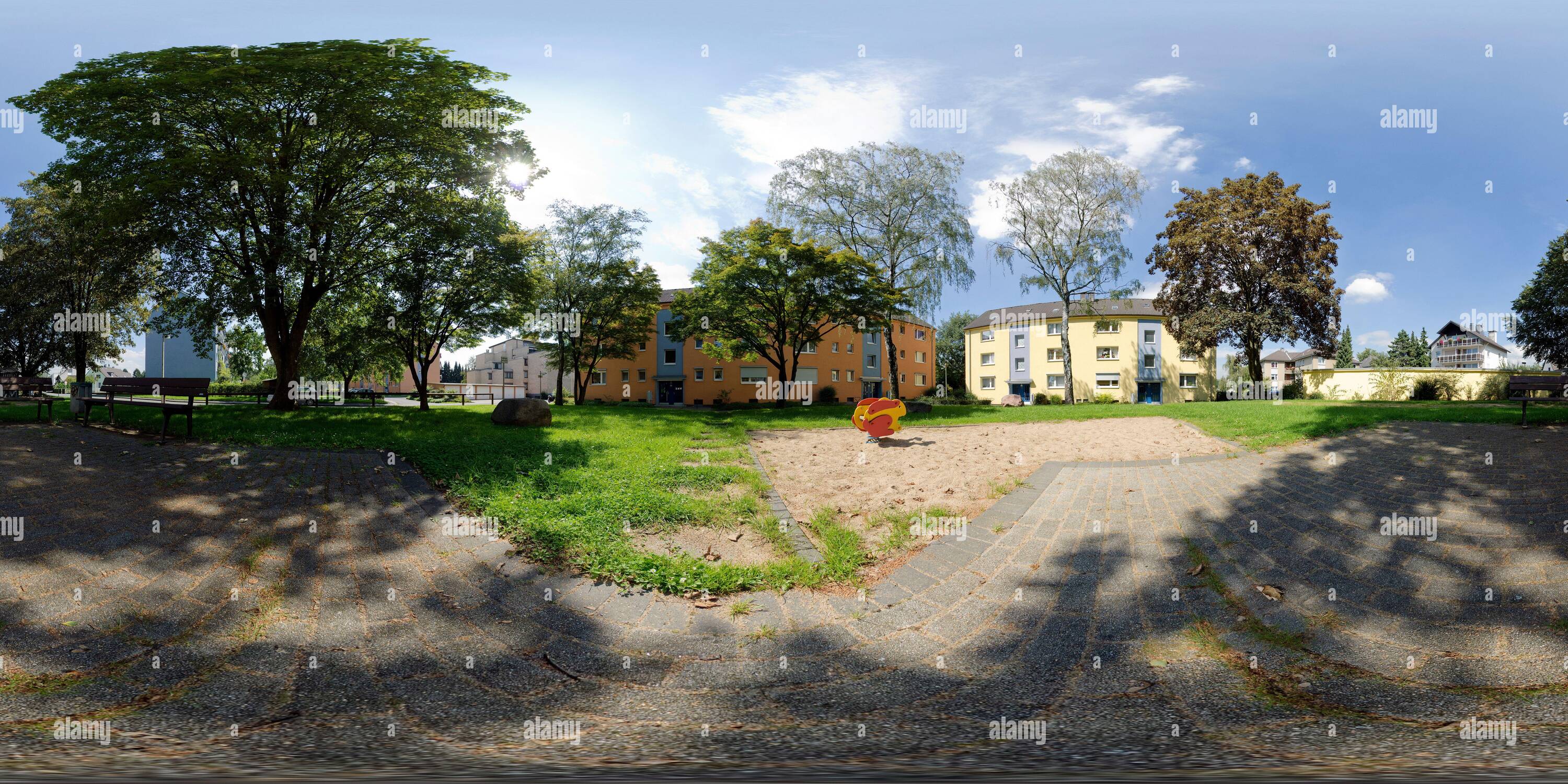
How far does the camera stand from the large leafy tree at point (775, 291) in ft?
96.4

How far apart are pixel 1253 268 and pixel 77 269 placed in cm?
5299

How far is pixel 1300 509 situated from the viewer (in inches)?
258

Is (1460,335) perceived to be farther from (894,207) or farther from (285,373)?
(285,373)

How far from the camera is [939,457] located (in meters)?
10.6

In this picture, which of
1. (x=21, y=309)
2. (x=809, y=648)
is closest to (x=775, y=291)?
(x=809, y=648)

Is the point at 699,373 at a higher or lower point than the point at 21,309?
lower

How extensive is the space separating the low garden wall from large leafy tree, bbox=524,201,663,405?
123 ft

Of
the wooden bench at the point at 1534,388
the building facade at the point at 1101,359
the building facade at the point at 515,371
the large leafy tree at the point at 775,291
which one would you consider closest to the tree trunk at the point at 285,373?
the large leafy tree at the point at 775,291

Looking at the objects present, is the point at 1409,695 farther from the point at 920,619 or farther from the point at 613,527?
the point at 613,527

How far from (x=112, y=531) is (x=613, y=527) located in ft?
14.2

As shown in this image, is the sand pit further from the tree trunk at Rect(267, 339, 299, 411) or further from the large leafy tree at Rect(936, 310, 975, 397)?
the large leafy tree at Rect(936, 310, 975, 397)

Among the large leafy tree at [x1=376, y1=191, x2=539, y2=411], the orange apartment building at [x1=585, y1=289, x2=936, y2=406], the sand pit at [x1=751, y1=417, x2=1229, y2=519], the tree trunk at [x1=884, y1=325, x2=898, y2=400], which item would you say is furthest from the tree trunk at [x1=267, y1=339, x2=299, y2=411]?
the orange apartment building at [x1=585, y1=289, x2=936, y2=406]

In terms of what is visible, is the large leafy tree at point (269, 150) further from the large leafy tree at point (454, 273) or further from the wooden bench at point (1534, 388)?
the wooden bench at point (1534, 388)

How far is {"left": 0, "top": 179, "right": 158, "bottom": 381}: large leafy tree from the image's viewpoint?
1727 centimetres
